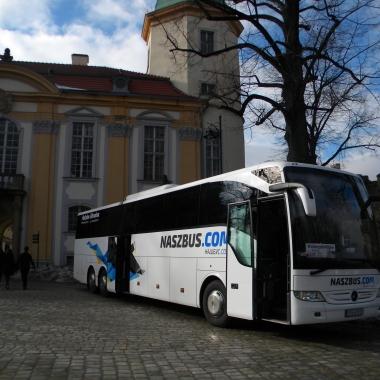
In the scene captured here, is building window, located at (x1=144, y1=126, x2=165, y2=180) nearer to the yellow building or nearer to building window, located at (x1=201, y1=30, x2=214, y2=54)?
the yellow building

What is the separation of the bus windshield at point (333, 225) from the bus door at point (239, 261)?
1080 mm

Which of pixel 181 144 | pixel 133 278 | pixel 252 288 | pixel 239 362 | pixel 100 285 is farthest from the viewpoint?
pixel 181 144

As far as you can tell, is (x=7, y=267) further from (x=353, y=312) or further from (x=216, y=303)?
(x=353, y=312)

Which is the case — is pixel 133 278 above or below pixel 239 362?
above

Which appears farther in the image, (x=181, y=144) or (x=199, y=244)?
(x=181, y=144)

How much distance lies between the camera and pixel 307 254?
790 centimetres

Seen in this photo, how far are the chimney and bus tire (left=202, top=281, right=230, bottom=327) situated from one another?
3270 cm

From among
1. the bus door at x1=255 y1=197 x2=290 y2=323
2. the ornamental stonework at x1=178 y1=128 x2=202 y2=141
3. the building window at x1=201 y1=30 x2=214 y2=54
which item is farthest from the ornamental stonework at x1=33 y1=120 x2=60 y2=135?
the bus door at x1=255 y1=197 x2=290 y2=323

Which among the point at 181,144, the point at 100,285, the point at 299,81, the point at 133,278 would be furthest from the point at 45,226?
the point at 299,81

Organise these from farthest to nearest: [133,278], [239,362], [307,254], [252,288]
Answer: [133,278], [252,288], [307,254], [239,362]

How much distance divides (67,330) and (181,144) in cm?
2336

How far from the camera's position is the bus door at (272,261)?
8.41 meters

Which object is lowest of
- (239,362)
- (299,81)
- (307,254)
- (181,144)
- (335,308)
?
(239,362)

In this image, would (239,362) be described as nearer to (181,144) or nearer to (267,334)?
(267,334)
